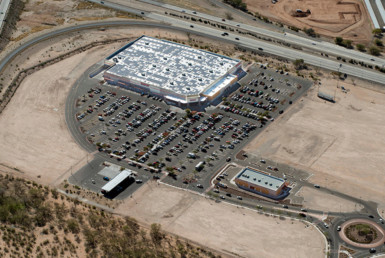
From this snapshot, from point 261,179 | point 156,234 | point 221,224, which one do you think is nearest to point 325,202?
point 261,179

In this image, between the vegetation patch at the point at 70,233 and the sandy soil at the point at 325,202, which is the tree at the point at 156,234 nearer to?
the vegetation patch at the point at 70,233

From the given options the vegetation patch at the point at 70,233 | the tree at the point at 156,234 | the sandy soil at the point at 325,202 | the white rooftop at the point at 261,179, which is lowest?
the vegetation patch at the point at 70,233

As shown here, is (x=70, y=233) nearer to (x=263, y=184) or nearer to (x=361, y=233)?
(x=263, y=184)

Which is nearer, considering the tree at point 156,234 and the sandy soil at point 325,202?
the tree at point 156,234

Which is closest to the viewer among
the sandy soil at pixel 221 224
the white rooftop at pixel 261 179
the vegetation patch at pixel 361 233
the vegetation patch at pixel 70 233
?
the vegetation patch at pixel 70 233

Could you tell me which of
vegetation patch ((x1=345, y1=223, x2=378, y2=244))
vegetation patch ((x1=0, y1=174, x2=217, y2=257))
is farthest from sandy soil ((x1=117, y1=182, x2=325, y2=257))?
vegetation patch ((x1=345, y1=223, x2=378, y2=244))

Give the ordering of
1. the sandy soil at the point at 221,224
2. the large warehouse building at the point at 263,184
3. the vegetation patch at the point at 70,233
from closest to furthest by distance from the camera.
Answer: the vegetation patch at the point at 70,233, the sandy soil at the point at 221,224, the large warehouse building at the point at 263,184

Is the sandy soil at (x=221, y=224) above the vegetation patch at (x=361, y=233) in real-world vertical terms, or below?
below

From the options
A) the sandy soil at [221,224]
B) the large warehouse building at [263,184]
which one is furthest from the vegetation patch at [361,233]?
the large warehouse building at [263,184]
